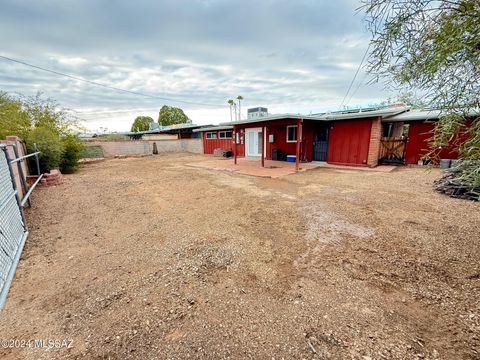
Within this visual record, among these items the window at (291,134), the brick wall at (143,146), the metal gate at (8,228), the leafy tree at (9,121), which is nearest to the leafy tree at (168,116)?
the brick wall at (143,146)

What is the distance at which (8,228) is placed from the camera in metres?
2.75

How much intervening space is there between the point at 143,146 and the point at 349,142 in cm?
1688

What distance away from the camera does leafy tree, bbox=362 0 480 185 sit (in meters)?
1.54

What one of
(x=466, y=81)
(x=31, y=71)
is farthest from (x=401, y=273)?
(x=31, y=71)

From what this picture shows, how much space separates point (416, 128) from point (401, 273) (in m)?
10.7

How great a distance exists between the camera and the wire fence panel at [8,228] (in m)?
2.26

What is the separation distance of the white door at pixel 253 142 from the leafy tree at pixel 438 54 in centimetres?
1168

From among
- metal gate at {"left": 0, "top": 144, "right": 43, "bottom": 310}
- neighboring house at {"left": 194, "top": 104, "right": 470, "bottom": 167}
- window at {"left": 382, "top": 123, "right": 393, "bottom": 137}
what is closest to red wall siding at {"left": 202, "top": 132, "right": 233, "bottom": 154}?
Result: neighboring house at {"left": 194, "top": 104, "right": 470, "bottom": 167}

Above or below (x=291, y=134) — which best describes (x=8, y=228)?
below

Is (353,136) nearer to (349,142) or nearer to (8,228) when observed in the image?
(349,142)

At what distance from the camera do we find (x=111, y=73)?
18.0m

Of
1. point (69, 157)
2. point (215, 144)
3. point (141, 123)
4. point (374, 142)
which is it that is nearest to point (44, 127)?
point (69, 157)

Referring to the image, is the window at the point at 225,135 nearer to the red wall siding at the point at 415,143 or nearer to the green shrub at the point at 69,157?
the green shrub at the point at 69,157

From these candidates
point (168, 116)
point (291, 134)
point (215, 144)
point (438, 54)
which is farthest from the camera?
point (168, 116)
